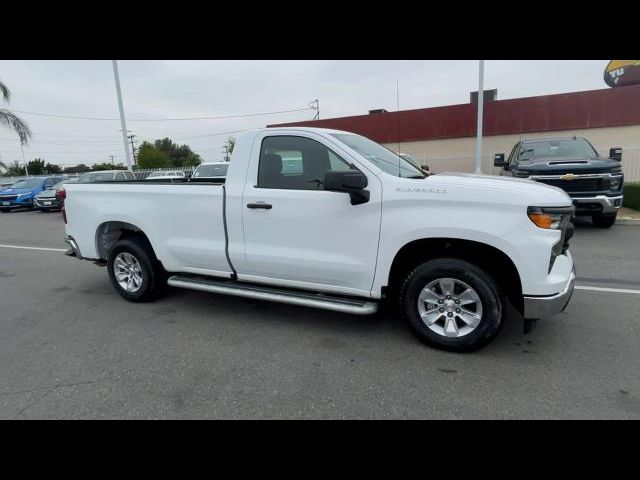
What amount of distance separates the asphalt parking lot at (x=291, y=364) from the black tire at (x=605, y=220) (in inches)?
149

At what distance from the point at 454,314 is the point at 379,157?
1627 millimetres

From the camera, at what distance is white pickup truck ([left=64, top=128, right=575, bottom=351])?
3012 mm

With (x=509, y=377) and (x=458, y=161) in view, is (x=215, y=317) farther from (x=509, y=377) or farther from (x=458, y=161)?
(x=458, y=161)

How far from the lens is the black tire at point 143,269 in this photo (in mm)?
4594

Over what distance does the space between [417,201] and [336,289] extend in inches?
43.2

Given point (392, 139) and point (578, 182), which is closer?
point (578, 182)

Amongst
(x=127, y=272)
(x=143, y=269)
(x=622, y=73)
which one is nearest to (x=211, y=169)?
(x=127, y=272)

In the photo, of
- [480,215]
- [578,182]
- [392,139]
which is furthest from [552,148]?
[392,139]

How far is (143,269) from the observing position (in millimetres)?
4609

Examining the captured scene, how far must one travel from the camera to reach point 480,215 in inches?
119

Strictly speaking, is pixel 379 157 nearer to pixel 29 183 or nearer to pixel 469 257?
pixel 469 257

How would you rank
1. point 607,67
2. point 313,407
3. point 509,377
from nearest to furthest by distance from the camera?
1. point 313,407
2. point 509,377
3. point 607,67

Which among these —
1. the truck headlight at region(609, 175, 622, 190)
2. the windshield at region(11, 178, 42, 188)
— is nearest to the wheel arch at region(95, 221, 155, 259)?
the truck headlight at region(609, 175, 622, 190)
